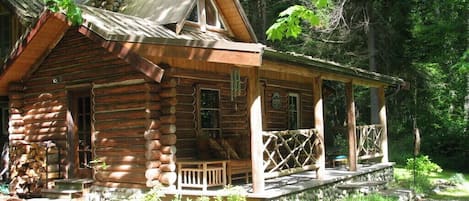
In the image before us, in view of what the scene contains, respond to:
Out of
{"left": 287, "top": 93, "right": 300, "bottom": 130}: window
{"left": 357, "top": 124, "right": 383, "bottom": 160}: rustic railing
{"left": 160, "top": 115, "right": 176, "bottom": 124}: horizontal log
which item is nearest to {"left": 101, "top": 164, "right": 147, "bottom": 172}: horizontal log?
{"left": 160, "top": 115, "right": 176, "bottom": 124}: horizontal log

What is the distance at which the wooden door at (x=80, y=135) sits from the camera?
11.4 metres

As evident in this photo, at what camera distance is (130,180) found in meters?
10.1

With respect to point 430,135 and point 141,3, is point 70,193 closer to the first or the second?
point 141,3

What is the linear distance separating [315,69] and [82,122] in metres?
5.40

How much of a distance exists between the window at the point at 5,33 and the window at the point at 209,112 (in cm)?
698

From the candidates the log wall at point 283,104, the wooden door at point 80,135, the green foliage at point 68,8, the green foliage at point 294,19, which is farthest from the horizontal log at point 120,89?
the log wall at point 283,104

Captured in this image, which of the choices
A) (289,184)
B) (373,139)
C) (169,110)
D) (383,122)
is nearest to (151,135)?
(169,110)

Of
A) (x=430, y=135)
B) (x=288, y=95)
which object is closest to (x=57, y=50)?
(x=288, y=95)

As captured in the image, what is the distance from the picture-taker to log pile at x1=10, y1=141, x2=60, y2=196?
11.3m

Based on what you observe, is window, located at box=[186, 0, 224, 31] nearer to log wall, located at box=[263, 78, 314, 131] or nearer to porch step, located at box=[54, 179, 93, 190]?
log wall, located at box=[263, 78, 314, 131]

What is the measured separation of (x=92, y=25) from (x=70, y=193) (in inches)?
145

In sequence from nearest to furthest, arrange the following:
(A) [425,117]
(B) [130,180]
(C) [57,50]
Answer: (B) [130,180] < (C) [57,50] < (A) [425,117]

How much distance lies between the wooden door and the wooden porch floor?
2888 millimetres

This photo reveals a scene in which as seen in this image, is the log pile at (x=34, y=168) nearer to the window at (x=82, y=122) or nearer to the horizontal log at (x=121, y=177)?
the window at (x=82, y=122)
